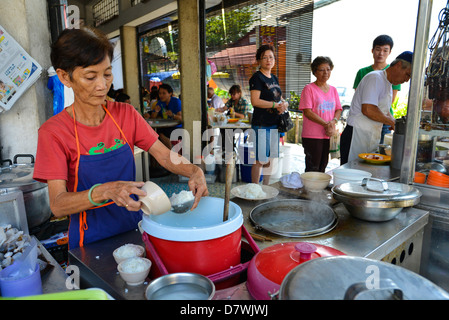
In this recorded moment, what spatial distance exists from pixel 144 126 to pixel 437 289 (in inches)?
60.2

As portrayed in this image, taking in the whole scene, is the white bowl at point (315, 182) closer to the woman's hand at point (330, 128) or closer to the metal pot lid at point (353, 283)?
the metal pot lid at point (353, 283)

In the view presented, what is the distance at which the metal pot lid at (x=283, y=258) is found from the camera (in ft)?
3.43

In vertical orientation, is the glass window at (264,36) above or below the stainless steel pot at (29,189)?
above

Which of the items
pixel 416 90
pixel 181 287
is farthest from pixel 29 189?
pixel 416 90

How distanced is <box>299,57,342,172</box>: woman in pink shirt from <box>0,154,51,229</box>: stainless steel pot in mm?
3474

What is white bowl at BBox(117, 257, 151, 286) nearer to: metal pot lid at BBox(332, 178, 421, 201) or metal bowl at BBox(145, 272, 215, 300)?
metal bowl at BBox(145, 272, 215, 300)

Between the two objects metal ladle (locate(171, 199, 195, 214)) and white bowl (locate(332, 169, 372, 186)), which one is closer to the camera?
metal ladle (locate(171, 199, 195, 214))

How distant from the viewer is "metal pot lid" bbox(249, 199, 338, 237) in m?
1.88

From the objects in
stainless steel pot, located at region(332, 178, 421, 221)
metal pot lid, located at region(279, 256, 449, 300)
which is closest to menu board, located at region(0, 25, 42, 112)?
stainless steel pot, located at region(332, 178, 421, 221)

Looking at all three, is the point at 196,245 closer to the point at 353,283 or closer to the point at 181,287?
the point at 181,287

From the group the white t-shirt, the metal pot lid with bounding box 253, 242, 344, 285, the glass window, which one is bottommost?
the metal pot lid with bounding box 253, 242, 344, 285

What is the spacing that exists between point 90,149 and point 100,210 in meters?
0.32

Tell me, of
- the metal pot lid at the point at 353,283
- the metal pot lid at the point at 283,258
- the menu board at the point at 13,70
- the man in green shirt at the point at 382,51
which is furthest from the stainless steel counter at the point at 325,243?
the man in green shirt at the point at 382,51

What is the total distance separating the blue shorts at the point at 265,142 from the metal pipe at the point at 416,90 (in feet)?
8.38
